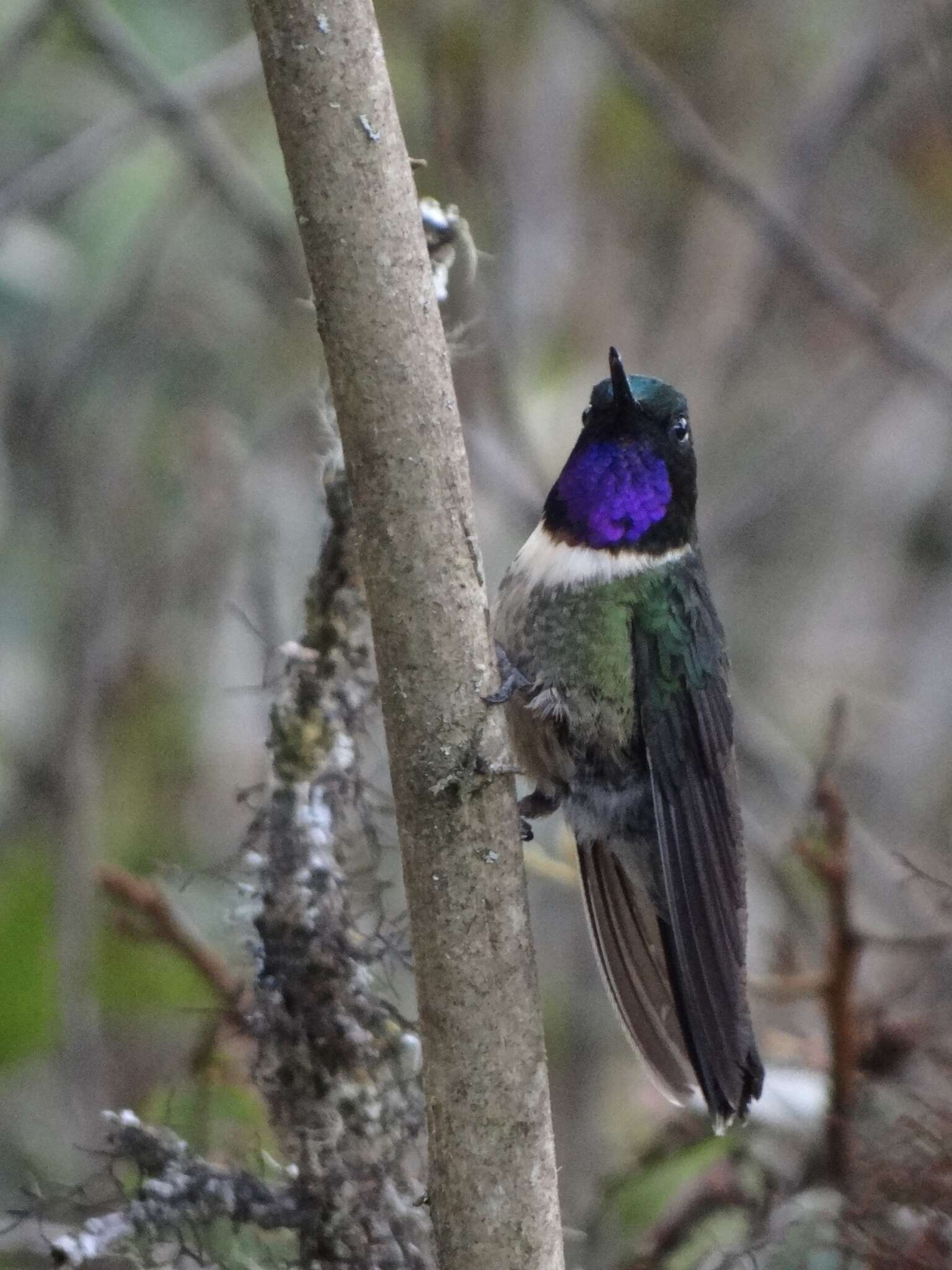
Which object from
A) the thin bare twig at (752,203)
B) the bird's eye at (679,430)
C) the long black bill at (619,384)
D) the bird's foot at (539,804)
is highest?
the thin bare twig at (752,203)

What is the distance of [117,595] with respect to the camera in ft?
11.9

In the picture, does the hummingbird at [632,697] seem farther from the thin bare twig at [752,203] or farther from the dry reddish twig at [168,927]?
the thin bare twig at [752,203]

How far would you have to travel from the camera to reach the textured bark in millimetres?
1443

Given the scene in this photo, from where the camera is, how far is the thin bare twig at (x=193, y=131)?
11.0 ft

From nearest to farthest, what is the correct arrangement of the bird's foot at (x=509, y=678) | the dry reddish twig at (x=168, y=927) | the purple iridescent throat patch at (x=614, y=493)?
the bird's foot at (x=509, y=678) → the dry reddish twig at (x=168, y=927) → the purple iridescent throat patch at (x=614, y=493)

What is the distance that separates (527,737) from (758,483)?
1.97m

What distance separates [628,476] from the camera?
2.47m

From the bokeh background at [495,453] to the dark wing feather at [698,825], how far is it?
18cm

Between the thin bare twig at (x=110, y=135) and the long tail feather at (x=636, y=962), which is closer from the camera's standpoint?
the long tail feather at (x=636, y=962)

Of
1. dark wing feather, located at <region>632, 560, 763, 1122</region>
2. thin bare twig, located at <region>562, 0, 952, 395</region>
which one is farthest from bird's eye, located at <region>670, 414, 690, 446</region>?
thin bare twig, located at <region>562, 0, 952, 395</region>

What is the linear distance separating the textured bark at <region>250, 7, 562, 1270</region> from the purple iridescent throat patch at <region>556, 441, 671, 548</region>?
92 centimetres

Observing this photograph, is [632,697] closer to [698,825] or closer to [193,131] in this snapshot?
[698,825]

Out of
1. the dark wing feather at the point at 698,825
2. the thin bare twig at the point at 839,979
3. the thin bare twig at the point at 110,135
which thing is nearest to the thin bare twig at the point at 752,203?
the thin bare twig at the point at 110,135

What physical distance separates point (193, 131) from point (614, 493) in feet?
4.74
